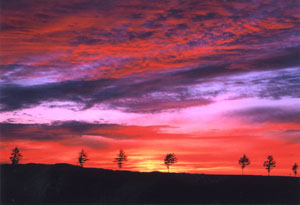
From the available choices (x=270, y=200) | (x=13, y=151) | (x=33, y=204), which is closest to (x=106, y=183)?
(x=33, y=204)

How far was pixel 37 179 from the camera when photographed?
332 feet

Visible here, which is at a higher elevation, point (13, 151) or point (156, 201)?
point (13, 151)

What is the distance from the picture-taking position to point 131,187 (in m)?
99.8

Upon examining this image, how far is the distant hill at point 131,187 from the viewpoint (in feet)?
309

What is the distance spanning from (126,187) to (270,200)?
34746 millimetres

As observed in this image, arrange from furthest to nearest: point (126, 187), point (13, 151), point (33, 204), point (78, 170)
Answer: point (13, 151)
point (78, 170)
point (126, 187)
point (33, 204)

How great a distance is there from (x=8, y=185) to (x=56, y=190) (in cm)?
1204

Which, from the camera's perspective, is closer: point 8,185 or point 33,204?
point 33,204

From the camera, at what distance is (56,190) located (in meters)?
98.1

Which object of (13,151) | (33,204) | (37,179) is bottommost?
(33,204)

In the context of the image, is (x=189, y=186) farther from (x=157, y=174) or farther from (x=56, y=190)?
(x=56, y=190)

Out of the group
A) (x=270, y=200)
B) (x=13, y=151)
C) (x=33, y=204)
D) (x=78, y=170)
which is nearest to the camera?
(x=33, y=204)

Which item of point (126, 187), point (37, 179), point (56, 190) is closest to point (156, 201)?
point (126, 187)

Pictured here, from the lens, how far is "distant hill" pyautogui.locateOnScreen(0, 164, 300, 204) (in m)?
94.2
